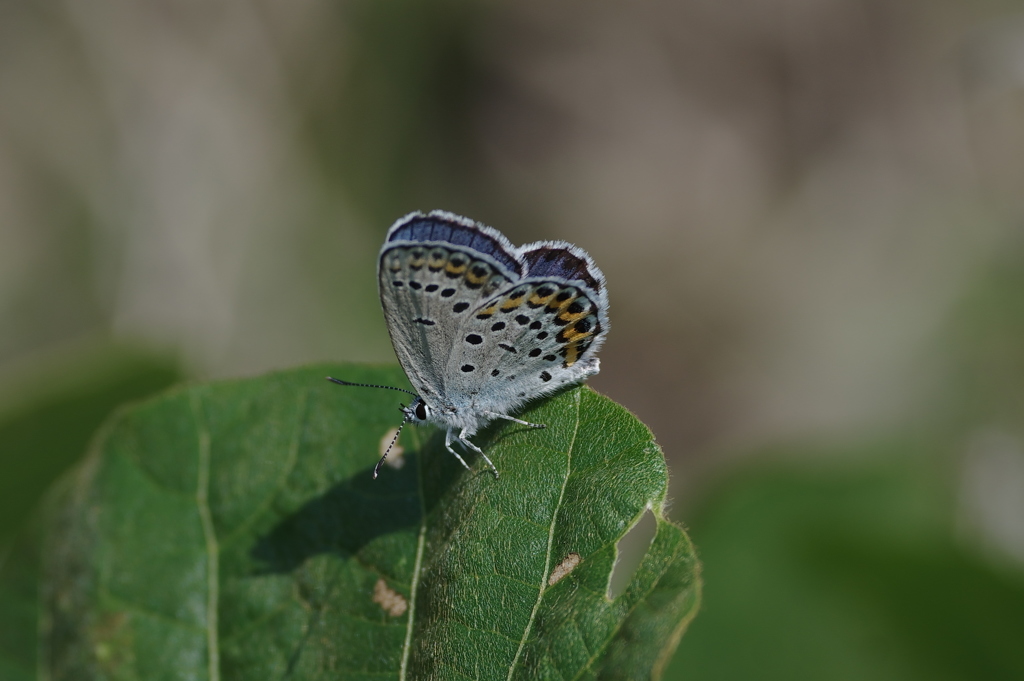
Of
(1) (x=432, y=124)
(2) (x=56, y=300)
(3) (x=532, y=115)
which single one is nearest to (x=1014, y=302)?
(3) (x=532, y=115)

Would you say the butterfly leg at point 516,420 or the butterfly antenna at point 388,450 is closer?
the butterfly leg at point 516,420

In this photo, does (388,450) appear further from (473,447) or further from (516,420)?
(516,420)

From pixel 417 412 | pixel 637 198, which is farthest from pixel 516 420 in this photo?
pixel 637 198

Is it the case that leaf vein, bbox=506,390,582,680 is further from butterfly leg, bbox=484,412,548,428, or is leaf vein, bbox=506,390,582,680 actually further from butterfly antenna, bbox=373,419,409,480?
butterfly antenna, bbox=373,419,409,480

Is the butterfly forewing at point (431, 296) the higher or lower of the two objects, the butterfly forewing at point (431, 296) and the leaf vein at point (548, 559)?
the higher

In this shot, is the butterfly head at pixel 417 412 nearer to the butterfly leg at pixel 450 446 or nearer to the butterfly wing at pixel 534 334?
the butterfly leg at pixel 450 446

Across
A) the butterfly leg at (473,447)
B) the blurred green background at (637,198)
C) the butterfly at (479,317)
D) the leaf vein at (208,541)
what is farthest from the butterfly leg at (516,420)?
the blurred green background at (637,198)

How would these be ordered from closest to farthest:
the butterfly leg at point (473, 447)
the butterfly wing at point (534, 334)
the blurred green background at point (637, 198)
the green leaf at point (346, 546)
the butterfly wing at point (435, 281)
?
the green leaf at point (346, 546) → the butterfly leg at point (473, 447) → the butterfly wing at point (435, 281) → the butterfly wing at point (534, 334) → the blurred green background at point (637, 198)

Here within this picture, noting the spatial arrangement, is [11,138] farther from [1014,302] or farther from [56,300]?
[1014,302]
